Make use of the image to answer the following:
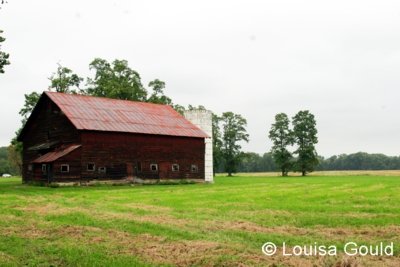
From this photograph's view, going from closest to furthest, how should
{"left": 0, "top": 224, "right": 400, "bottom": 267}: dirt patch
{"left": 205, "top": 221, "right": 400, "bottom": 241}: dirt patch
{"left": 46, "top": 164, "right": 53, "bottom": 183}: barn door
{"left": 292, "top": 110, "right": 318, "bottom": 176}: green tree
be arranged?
{"left": 0, "top": 224, "right": 400, "bottom": 267}: dirt patch < {"left": 205, "top": 221, "right": 400, "bottom": 241}: dirt patch < {"left": 46, "top": 164, "right": 53, "bottom": 183}: barn door < {"left": 292, "top": 110, "right": 318, "bottom": 176}: green tree

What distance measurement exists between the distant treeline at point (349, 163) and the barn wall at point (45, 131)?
104 m

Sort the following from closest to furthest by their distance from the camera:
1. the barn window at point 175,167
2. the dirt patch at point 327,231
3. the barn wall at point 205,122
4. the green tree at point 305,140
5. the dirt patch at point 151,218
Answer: the dirt patch at point 327,231 < the dirt patch at point 151,218 < the barn window at point 175,167 < the barn wall at point 205,122 < the green tree at point 305,140

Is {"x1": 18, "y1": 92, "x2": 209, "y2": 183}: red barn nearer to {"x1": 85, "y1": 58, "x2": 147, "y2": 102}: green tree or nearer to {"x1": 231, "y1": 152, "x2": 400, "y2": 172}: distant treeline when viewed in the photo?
{"x1": 85, "y1": 58, "x2": 147, "y2": 102}: green tree

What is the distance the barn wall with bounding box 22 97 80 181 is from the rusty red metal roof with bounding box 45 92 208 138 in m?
1.06

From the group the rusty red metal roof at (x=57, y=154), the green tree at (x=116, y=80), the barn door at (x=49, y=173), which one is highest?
the green tree at (x=116, y=80)

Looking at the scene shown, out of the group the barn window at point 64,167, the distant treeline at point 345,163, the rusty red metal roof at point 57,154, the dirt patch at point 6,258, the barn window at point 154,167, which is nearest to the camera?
the dirt patch at point 6,258

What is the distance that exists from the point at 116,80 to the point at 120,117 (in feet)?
74.1

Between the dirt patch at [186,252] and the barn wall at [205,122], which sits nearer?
the dirt patch at [186,252]

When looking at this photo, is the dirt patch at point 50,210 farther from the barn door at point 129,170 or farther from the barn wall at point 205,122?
the barn wall at point 205,122

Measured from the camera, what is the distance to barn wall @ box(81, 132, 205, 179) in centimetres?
4225

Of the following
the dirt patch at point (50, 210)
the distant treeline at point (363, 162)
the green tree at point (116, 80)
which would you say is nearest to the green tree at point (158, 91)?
the green tree at point (116, 80)

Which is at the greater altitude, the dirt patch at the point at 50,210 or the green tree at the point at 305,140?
the green tree at the point at 305,140

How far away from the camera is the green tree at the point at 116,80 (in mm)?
67125

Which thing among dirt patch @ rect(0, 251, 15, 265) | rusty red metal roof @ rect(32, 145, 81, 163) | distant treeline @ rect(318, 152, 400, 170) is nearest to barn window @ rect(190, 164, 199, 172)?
rusty red metal roof @ rect(32, 145, 81, 163)
